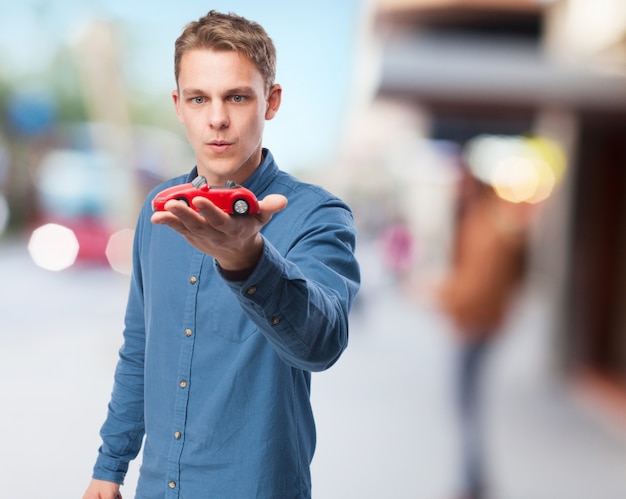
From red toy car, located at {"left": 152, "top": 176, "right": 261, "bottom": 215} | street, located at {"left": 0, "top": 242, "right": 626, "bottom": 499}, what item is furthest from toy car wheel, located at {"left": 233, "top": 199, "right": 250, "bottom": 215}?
street, located at {"left": 0, "top": 242, "right": 626, "bottom": 499}

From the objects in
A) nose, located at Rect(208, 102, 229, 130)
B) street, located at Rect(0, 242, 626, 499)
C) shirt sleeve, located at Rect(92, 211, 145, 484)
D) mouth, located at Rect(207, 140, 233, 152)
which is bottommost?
street, located at Rect(0, 242, 626, 499)

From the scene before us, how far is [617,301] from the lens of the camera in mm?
6254

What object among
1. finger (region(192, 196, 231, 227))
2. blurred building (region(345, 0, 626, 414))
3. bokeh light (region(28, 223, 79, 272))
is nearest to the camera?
finger (region(192, 196, 231, 227))

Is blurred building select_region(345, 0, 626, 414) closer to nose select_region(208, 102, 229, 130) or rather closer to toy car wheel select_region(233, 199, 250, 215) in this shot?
nose select_region(208, 102, 229, 130)

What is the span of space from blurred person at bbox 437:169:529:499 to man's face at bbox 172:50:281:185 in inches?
87.5

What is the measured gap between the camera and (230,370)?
1.15 m

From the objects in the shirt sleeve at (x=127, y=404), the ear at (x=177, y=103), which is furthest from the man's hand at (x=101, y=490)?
the ear at (x=177, y=103)

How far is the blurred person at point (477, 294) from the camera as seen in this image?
10.6 ft

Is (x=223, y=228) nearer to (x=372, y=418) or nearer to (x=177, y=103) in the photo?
(x=177, y=103)

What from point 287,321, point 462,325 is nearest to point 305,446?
point 287,321

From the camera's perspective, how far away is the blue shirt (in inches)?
45.2

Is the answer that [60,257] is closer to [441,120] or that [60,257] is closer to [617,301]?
[441,120]

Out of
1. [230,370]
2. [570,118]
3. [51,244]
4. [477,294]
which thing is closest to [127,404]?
[230,370]

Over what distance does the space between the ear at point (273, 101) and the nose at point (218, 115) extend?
0.10 metres
